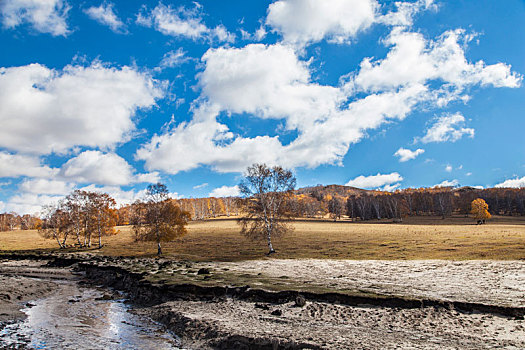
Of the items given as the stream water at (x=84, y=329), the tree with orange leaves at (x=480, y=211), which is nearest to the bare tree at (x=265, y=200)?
the stream water at (x=84, y=329)

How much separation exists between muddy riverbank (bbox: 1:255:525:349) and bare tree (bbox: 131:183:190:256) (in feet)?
68.4

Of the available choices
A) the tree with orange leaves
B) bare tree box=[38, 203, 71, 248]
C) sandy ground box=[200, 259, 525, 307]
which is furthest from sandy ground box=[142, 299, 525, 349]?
the tree with orange leaves

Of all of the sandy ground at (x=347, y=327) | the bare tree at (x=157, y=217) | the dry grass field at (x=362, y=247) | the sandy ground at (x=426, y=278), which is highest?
the bare tree at (x=157, y=217)

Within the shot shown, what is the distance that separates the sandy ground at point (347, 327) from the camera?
9508 millimetres

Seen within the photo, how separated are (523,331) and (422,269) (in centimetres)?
1381

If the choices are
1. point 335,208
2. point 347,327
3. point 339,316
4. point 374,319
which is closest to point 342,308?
point 339,316

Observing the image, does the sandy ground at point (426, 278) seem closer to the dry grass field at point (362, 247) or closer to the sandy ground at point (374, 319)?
the sandy ground at point (374, 319)

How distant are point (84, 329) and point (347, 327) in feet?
38.5

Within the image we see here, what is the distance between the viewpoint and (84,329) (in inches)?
508

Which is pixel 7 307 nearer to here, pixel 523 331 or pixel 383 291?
pixel 383 291

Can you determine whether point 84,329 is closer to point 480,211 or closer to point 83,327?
point 83,327

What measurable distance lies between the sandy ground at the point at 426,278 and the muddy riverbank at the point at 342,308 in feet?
Answer: 0.20

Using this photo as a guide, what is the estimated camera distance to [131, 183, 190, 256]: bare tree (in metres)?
43.2

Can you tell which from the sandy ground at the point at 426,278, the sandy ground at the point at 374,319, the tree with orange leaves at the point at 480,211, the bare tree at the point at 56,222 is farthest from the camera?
the tree with orange leaves at the point at 480,211
